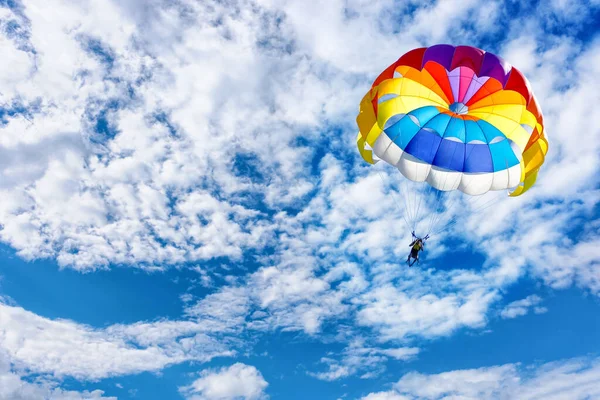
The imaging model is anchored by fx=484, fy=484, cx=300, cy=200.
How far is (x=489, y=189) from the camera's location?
24953 mm

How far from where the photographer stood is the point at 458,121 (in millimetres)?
25047

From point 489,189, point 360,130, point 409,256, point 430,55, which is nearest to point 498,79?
point 430,55

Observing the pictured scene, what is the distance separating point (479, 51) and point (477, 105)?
103 inches

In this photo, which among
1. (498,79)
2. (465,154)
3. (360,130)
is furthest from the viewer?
(360,130)

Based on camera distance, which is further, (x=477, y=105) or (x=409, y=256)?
(x=409, y=256)

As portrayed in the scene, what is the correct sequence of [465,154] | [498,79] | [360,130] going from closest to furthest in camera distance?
1. [498,79]
2. [465,154]
3. [360,130]

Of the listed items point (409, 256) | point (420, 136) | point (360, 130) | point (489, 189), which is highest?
point (360, 130)

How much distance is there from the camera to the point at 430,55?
23719 mm

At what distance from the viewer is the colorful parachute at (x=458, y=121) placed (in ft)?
76.5

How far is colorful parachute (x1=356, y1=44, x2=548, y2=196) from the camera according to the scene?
23328 millimetres

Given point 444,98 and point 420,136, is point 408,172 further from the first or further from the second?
point 444,98

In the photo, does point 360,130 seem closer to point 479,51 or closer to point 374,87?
point 374,87

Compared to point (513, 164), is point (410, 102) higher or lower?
higher

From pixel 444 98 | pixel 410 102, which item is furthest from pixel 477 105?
pixel 410 102
